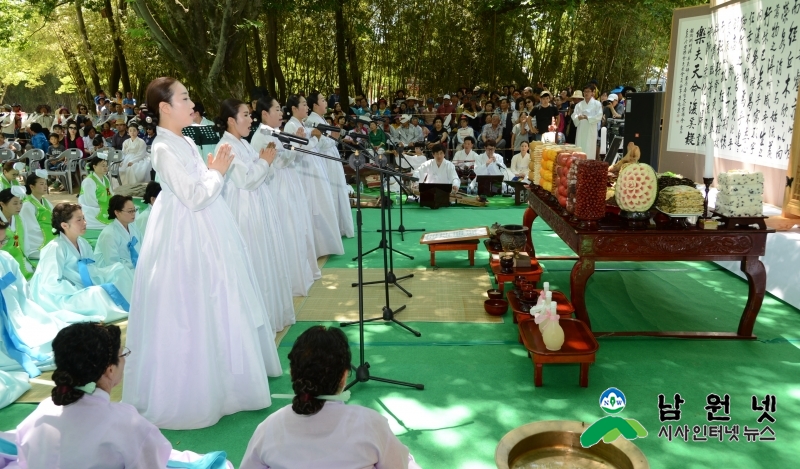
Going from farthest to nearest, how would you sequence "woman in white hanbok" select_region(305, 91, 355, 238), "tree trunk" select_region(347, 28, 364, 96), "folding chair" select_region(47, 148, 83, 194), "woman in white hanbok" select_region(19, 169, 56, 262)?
"tree trunk" select_region(347, 28, 364, 96), "folding chair" select_region(47, 148, 83, 194), "woman in white hanbok" select_region(19, 169, 56, 262), "woman in white hanbok" select_region(305, 91, 355, 238)

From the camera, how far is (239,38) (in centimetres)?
968

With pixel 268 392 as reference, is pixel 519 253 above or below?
above

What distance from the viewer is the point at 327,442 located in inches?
79.5

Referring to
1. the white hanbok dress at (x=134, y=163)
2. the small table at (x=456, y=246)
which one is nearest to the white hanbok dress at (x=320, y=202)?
the small table at (x=456, y=246)

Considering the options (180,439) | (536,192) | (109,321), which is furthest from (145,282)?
(536,192)

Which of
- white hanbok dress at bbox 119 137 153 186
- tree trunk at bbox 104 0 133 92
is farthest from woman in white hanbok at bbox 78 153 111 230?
tree trunk at bbox 104 0 133 92

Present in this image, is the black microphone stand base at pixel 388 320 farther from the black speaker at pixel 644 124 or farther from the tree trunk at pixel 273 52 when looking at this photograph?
the tree trunk at pixel 273 52

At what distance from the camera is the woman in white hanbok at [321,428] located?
202cm

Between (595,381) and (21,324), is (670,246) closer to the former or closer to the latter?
(595,381)

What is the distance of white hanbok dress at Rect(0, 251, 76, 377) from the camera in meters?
4.27

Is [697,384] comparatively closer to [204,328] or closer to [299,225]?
[204,328]

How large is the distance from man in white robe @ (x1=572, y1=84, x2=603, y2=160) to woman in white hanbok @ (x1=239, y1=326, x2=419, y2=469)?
33.2 feet

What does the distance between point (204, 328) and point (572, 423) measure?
6.64 feet

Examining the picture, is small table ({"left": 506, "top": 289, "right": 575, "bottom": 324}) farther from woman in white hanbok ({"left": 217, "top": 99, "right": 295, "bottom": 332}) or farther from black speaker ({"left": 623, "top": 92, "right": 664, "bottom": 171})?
black speaker ({"left": 623, "top": 92, "right": 664, "bottom": 171})
